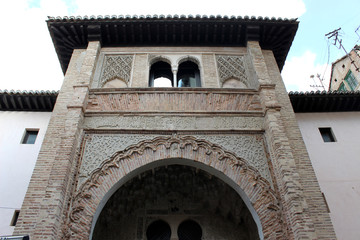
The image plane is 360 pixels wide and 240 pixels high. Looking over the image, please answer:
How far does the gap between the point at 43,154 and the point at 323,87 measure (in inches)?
734

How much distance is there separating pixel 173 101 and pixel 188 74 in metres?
1.43

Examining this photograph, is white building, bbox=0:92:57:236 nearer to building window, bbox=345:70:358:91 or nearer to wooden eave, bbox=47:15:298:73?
wooden eave, bbox=47:15:298:73

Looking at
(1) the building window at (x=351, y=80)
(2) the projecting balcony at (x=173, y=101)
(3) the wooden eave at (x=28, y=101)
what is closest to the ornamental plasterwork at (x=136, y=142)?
(2) the projecting balcony at (x=173, y=101)

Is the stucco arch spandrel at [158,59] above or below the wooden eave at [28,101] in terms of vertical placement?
above

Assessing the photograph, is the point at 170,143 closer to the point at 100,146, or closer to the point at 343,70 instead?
the point at 100,146

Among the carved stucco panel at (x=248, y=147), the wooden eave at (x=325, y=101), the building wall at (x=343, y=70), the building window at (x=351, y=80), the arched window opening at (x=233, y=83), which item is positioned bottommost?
the carved stucco panel at (x=248, y=147)

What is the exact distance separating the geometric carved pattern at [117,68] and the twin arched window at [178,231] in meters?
3.22

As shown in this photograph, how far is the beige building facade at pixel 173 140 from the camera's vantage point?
15.7 feet

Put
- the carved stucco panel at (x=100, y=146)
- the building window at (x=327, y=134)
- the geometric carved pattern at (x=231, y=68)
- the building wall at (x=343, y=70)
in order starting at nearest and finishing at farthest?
the carved stucco panel at (x=100, y=146), the geometric carved pattern at (x=231, y=68), the building window at (x=327, y=134), the building wall at (x=343, y=70)

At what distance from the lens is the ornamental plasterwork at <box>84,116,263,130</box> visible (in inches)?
226

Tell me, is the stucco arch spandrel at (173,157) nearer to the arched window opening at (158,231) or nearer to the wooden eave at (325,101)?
the arched window opening at (158,231)

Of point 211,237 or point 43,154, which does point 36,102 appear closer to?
point 43,154

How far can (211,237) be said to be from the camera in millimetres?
6223

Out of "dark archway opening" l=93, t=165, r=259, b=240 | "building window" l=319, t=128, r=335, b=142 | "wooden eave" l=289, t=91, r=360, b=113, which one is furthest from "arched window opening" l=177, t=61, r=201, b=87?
"building window" l=319, t=128, r=335, b=142
